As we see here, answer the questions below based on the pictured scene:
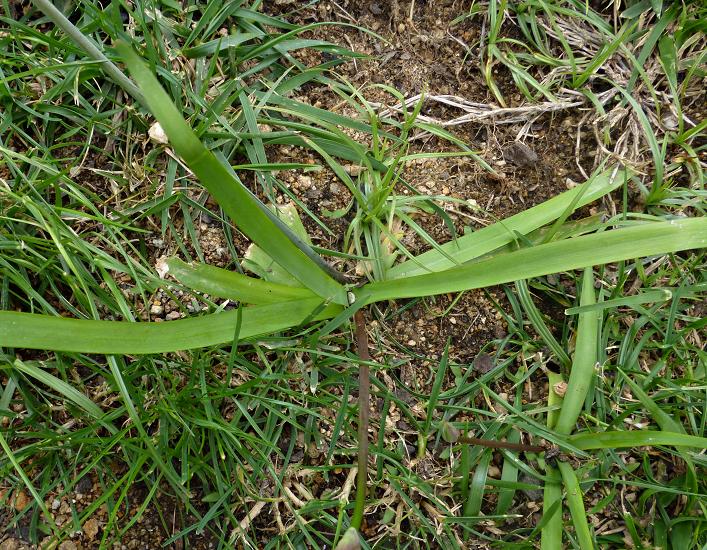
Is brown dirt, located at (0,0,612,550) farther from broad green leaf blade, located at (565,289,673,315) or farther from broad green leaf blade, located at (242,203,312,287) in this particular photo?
broad green leaf blade, located at (565,289,673,315)

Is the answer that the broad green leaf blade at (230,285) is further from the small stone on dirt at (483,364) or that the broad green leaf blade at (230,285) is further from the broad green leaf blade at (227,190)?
the small stone on dirt at (483,364)

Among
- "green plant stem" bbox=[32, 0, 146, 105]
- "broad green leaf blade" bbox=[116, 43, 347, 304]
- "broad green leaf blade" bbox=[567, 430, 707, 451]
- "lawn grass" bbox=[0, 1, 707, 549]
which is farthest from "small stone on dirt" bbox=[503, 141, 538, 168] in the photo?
"green plant stem" bbox=[32, 0, 146, 105]

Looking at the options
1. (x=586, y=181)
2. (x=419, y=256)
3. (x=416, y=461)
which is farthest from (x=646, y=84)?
(x=416, y=461)

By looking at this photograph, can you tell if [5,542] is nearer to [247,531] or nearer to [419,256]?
[247,531]

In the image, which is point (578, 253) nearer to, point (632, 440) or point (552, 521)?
point (632, 440)

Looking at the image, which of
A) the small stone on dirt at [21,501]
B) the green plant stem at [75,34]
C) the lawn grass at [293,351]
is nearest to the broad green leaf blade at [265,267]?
the lawn grass at [293,351]

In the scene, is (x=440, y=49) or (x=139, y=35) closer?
(x=139, y=35)
